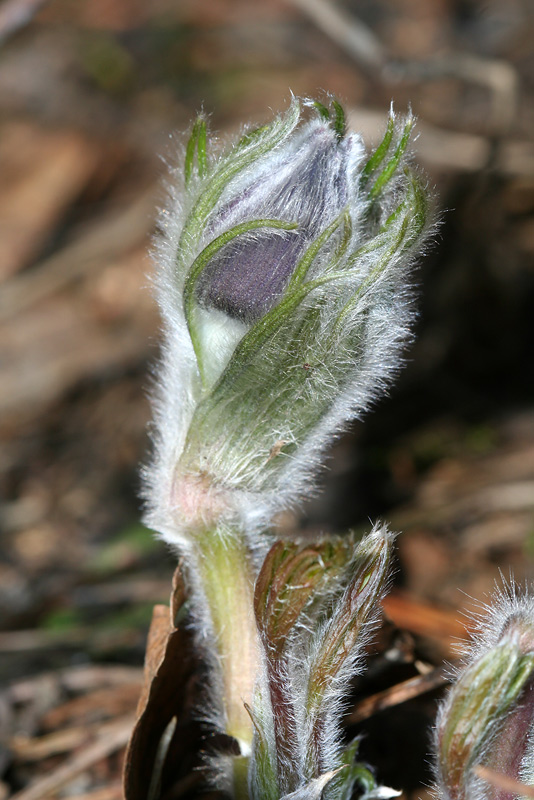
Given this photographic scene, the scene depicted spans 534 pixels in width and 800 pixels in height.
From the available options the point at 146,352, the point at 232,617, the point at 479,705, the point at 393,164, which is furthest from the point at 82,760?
the point at 146,352

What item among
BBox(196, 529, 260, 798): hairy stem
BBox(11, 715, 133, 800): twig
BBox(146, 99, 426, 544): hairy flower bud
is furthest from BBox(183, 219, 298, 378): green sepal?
BBox(11, 715, 133, 800): twig

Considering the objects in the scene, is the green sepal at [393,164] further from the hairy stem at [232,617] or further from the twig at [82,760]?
the twig at [82,760]

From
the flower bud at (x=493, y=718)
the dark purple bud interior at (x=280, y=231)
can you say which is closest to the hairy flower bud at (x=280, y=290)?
the dark purple bud interior at (x=280, y=231)

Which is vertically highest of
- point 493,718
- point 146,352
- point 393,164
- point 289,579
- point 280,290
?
point 146,352

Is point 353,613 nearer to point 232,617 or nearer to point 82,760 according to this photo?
point 232,617

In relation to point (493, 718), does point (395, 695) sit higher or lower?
higher

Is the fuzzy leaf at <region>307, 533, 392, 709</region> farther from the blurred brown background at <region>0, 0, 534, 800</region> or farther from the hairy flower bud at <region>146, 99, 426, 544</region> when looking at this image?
the blurred brown background at <region>0, 0, 534, 800</region>

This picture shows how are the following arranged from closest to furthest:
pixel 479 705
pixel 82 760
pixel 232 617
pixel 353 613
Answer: pixel 479 705 < pixel 353 613 < pixel 232 617 < pixel 82 760
